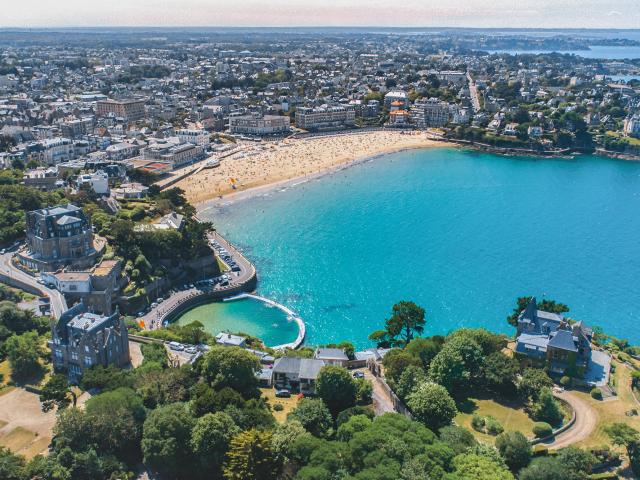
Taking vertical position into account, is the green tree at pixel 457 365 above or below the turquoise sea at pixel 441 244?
above

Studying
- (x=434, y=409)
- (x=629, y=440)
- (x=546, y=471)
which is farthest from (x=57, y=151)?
(x=629, y=440)

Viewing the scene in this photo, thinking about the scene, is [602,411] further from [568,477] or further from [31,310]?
[31,310]

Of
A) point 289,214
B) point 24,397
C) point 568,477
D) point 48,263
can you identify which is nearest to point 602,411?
point 568,477

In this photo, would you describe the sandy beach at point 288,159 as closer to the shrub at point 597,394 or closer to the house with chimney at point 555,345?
the house with chimney at point 555,345

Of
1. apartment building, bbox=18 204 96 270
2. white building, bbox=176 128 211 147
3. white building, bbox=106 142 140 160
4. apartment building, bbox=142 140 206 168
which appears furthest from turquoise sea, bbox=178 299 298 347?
white building, bbox=176 128 211 147

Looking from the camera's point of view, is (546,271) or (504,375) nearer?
(504,375)

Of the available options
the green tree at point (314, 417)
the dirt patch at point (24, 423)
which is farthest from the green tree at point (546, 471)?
the dirt patch at point (24, 423)
